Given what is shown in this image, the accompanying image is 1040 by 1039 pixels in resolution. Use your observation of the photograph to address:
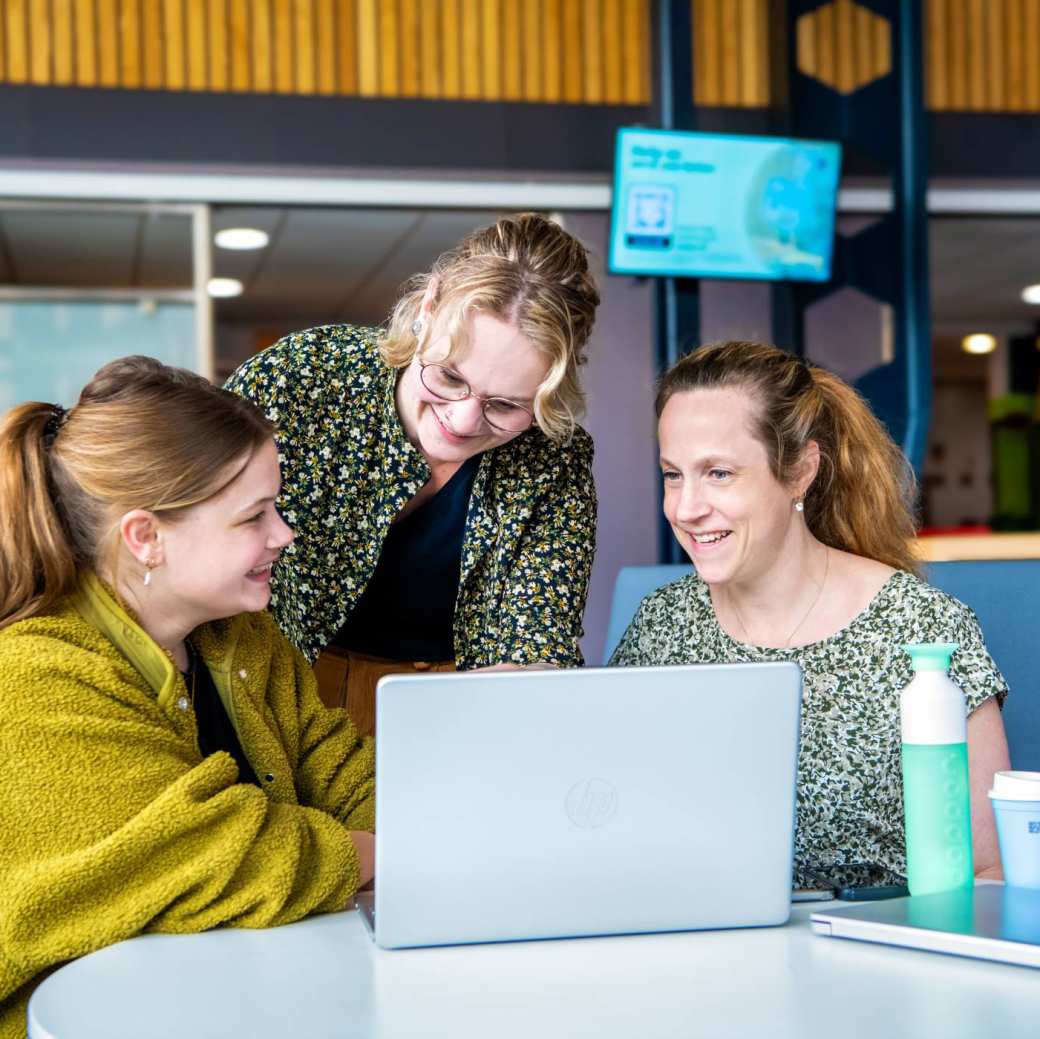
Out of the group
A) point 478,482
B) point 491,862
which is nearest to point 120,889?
Result: point 491,862

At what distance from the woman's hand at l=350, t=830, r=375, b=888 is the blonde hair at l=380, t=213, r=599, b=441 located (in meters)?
0.59

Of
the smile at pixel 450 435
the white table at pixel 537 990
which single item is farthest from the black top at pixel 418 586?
the white table at pixel 537 990

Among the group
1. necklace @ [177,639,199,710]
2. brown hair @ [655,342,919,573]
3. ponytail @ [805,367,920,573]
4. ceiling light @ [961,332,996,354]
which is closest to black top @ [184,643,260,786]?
necklace @ [177,639,199,710]

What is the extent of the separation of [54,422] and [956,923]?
3.25ft

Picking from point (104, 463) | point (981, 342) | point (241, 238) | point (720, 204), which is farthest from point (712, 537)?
point (981, 342)

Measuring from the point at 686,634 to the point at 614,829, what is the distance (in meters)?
0.75

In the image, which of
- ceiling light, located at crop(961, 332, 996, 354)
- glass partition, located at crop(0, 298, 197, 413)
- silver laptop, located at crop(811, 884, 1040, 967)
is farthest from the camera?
ceiling light, located at crop(961, 332, 996, 354)

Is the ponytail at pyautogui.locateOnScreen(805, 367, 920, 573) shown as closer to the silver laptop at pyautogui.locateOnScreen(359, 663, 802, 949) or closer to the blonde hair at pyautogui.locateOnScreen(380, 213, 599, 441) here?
the blonde hair at pyautogui.locateOnScreen(380, 213, 599, 441)

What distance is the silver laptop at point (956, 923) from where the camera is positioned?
1.09 meters

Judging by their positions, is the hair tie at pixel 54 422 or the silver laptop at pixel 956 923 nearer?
the silver laptop at pixel 956 923

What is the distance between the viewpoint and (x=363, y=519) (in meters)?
1.93

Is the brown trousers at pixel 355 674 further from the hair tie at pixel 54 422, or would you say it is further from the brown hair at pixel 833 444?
the hair tie at pixel 54 422

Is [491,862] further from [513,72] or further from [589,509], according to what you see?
[513,72]

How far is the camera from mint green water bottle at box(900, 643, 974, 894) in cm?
120
